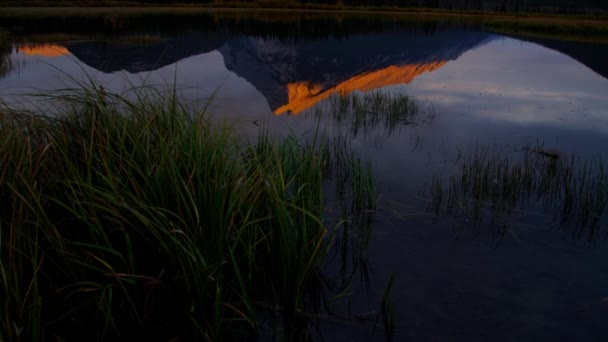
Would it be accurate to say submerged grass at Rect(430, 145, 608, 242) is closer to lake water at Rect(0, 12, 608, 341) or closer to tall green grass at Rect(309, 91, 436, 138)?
lake water at Rect(0, 12, 608, 341)

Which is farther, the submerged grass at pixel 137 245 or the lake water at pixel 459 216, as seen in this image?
the lake water at pixel 459 216

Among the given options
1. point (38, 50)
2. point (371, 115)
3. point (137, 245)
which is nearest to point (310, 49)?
point (38, 50)

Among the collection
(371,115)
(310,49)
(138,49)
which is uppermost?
(310,49)

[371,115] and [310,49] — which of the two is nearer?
[371,115]

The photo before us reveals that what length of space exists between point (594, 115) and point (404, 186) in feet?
33.2

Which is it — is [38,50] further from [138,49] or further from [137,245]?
[137,245]

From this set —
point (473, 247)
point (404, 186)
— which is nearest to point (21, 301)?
point (473, 247)

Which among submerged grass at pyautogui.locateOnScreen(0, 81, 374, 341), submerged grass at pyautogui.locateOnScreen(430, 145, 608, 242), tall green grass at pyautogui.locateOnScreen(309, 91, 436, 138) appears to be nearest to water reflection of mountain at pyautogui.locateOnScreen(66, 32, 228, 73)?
tall green grass at pyautogui.locateOnScreen(309, 91, 436, 138)

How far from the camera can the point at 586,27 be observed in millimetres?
45500

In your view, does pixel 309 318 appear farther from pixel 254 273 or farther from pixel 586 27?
pixel 586 27

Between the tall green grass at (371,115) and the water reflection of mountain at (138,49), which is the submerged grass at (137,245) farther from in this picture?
the water reflection of mountain at (138,49)

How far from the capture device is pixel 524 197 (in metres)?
7.43

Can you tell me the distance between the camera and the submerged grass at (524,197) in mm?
6590

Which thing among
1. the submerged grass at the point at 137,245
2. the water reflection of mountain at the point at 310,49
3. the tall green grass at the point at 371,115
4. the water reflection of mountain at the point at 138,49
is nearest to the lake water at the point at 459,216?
the tall green grass at the point at 371,115
